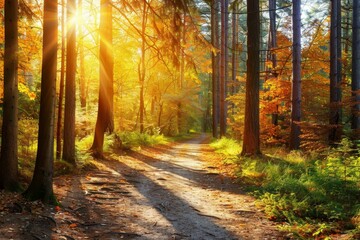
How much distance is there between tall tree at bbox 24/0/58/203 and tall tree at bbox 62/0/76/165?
3.74 meters

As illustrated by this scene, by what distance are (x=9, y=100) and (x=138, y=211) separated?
312 centimetres

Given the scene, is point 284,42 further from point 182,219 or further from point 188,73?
Answer: point 182,219

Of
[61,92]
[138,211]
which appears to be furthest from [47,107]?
[61,92]

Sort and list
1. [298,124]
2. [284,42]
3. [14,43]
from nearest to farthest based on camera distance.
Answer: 1. [14,43]
2. [298,124]
3. [284,42]

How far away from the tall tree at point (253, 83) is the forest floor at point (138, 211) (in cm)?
260

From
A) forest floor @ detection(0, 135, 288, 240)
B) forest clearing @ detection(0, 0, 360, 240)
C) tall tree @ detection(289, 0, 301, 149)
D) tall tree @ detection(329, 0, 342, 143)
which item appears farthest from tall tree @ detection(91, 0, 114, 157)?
tall tree @ detection(329, 0, 342, 143)

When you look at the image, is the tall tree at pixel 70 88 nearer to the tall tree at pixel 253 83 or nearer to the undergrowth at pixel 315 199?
the undergrowth at pixel 315 199

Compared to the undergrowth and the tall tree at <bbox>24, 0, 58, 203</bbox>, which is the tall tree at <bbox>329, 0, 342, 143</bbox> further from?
the tall tree at <bbox>24, 0, 58, 203</bbox>

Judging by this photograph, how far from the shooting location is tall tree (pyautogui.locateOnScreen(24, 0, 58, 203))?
5.60 meters

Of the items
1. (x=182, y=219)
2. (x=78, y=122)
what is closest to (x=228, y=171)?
(x=182, y=219)

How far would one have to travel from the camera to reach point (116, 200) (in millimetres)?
6777

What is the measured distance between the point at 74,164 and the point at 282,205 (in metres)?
6.05

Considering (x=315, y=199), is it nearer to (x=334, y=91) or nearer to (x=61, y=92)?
(x=61, y=92)

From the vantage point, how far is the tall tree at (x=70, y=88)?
9379 mm
